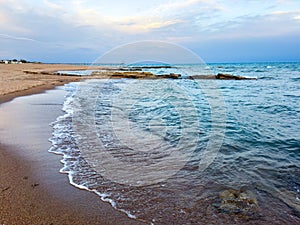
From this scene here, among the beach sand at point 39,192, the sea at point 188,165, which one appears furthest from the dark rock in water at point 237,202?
the beach sand at point 39,192

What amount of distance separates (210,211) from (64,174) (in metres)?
2.66

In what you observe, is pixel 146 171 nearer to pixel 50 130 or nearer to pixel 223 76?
pixel 50 130

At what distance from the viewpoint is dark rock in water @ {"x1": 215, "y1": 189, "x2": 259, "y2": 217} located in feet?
11.5

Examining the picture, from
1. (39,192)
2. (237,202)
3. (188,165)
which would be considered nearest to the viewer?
(237,202)

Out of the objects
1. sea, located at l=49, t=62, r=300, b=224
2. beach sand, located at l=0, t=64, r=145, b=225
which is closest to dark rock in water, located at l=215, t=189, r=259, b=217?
sea, located at l=49, t=62, r=300, b=224

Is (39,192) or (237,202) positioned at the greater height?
(39,192)

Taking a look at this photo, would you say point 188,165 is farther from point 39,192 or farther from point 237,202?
point 39,192

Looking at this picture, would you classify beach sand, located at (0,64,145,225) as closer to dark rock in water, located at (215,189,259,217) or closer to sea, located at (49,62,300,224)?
sea, located at (49,62,300,224)

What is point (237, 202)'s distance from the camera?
3.72 meters

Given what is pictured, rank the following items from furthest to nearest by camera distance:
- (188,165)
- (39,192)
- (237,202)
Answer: (188,165) < (39,192) < (237,202)

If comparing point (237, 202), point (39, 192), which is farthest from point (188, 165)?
point (39, 192)

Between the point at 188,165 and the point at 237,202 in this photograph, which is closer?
the point at 237,202

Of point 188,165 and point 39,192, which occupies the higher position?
point 39,192

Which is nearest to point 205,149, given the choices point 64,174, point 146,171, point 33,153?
point 146,171
